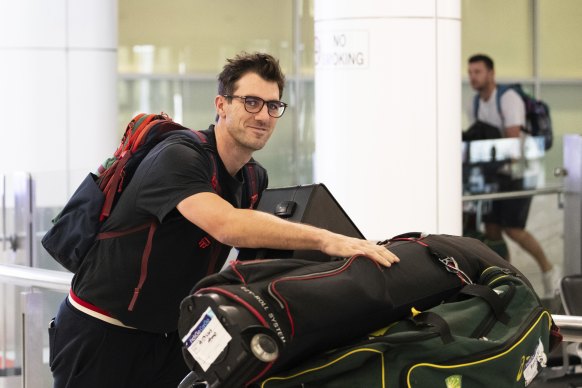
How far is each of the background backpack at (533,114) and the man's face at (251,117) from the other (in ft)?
24.4

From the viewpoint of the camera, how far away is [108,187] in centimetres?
312

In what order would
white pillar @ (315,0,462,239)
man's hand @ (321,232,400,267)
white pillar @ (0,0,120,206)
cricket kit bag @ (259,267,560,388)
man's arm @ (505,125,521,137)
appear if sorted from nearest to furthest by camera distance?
cricket kit bag @ (259,267,560,388) < man's hand @ (321,232,400,267) < white pillar @ (315,0,462,239) < white pillar @ (0,0,120,206) < man's arm @ (505,125,521,137)

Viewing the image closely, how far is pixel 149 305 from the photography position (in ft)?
10.3

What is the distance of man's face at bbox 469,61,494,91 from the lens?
9906 mm

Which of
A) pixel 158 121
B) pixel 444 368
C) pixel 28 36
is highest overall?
pixel 28 36

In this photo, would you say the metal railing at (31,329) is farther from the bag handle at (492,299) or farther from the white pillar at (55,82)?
the white pillar at (55,82)

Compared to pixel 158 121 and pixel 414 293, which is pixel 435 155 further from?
pixel 414 293

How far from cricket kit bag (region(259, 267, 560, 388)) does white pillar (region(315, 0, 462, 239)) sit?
2592mm

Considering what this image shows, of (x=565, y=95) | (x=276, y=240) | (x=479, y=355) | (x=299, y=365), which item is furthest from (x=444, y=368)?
(x=565, y=95)

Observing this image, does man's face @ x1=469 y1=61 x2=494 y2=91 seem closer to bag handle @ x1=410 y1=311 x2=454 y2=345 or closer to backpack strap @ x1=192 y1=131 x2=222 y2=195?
backpack strap @ x1=192 y1=131 x2=222 y2=195

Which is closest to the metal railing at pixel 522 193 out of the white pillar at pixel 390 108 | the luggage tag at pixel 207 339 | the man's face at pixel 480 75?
the man's face at pixel 480 75

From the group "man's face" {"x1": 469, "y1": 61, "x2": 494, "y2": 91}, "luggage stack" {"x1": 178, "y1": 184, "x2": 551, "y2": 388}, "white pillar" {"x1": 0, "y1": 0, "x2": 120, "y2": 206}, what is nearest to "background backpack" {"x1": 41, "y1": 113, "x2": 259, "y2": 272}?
"luggage stack" {"x1": 178, "y1": 184, "x2": 551, "y2": 388}

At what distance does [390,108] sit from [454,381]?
9.76 feet

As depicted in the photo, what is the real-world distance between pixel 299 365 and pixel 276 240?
0.44 m
